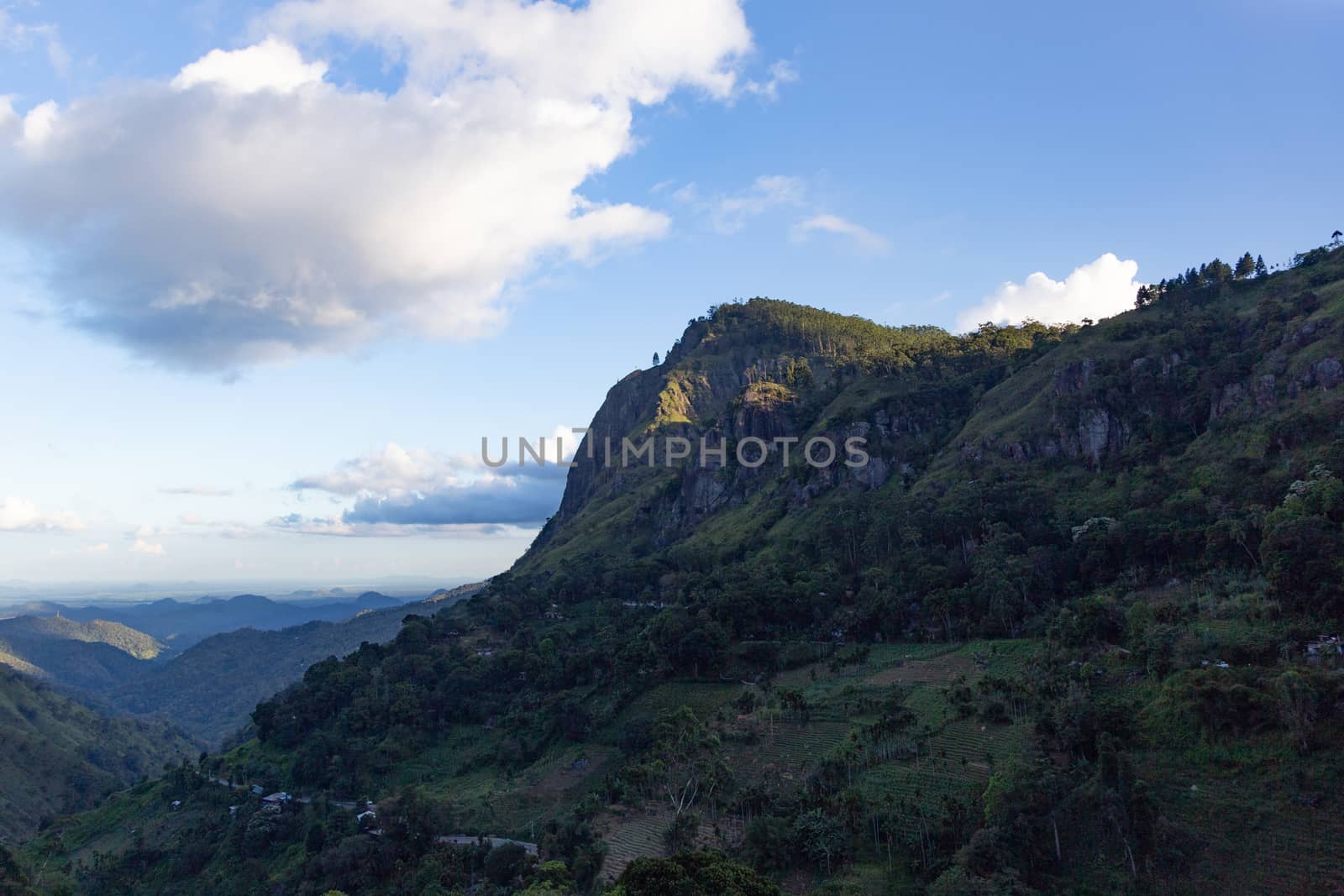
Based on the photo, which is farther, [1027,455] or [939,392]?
[939,392]

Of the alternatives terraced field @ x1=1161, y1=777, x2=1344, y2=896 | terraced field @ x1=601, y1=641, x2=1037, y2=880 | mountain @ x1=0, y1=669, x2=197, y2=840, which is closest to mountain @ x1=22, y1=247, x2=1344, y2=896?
terraced field @ x1=1161, y1=777, x2=1344, y2=896

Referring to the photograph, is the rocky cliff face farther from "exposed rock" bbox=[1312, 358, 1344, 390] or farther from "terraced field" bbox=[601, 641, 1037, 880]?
"terraced field" bbox=[601, 641, 1037, 880]

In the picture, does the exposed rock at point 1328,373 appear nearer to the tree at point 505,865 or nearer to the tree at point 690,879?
the tree at point 690,879

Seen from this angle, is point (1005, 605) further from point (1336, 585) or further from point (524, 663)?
point (524, 663)

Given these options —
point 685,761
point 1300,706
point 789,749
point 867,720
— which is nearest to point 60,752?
point 685,761

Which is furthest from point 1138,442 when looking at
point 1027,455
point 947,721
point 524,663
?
point 524,663

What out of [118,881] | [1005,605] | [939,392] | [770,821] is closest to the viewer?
[770,821]

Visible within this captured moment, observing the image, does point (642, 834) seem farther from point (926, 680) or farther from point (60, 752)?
point (60, 752)
